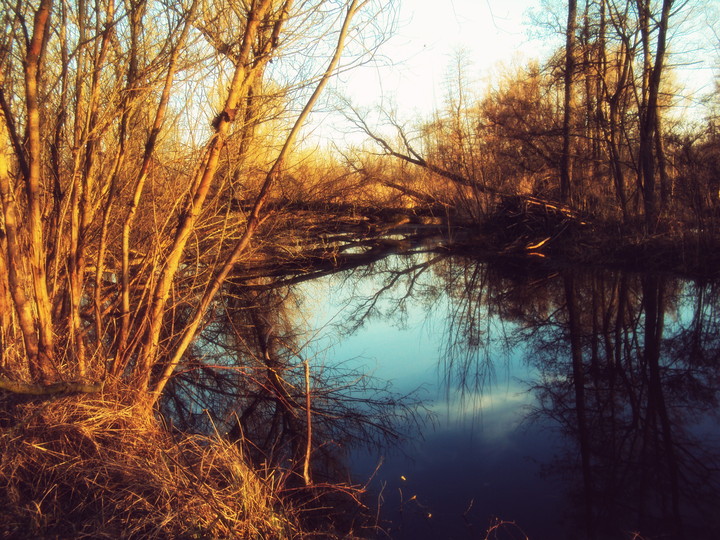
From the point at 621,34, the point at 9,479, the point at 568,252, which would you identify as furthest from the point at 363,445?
the point at 621,34

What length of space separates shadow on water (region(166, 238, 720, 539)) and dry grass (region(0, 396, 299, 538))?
526 mm

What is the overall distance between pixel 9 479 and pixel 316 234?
1025 cm

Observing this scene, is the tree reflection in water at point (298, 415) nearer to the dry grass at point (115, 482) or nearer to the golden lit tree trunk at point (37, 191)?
the dry grass at point (115, 482)

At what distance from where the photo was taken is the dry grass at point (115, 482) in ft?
8.01

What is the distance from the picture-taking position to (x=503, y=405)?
4.98 metres

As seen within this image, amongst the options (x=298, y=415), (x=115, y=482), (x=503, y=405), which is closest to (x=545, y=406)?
(x=503, y=405)

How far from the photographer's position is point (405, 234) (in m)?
18.3

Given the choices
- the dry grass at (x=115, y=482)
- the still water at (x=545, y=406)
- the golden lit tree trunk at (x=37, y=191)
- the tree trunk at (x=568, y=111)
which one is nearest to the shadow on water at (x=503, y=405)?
the still water at (x=545, y=406)

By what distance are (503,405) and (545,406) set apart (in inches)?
13.9

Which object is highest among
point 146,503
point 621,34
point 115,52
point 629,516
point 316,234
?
point 621,34

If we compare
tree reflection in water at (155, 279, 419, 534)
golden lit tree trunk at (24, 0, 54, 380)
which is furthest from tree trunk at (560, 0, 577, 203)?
golden lit tree trunk at (24, 0, 54, 380)

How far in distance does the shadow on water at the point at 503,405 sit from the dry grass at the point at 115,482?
526 millimetres

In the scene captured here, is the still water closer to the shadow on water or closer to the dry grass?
→ the shadow on water

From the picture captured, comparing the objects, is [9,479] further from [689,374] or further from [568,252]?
[568,252]
